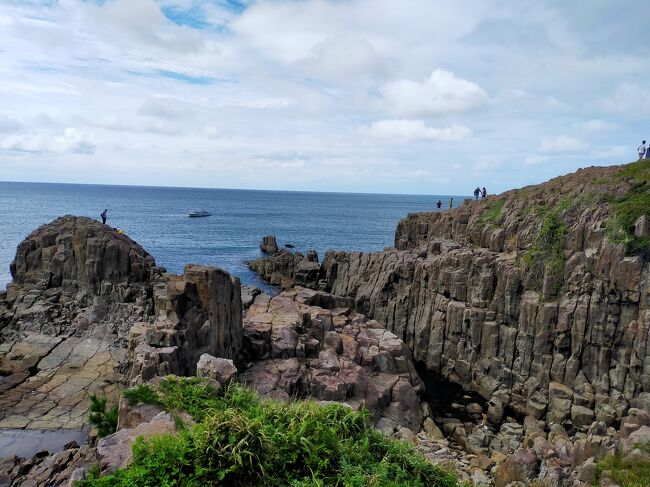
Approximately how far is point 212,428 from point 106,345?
2653 centimetres

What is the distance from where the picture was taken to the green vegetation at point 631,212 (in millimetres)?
32869

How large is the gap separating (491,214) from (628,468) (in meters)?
34.2

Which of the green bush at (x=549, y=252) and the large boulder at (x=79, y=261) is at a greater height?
the green bush at (x=549, y=252)

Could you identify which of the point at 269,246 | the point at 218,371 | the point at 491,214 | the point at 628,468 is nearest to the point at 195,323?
the point at 218,371

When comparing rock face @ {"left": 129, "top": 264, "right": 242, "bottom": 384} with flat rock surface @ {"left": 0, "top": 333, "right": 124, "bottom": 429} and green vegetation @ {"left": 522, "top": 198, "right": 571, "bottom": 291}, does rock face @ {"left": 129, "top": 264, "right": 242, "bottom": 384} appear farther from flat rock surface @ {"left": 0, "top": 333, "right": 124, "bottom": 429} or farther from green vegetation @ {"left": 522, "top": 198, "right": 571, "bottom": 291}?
green vegetation @ {"left": 522, "top": 198, "right": 571, "bottom": 291}

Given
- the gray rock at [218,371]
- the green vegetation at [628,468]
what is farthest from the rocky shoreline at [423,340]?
the green vegetation at [628,468]

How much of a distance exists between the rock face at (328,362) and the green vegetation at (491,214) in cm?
1724

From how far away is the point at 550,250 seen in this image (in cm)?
3847

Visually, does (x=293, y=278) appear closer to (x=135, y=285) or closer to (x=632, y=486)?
(x=135, y=285)

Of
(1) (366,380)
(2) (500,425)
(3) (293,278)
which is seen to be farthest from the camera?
(3) (293,278)

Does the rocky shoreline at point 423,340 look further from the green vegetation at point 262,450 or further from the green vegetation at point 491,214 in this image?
the green vegetation at point 262,450

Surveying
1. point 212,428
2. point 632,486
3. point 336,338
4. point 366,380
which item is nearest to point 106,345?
point 336,338

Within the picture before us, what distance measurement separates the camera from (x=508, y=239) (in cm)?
4375

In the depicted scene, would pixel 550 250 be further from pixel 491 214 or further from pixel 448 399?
pixel 448 399
